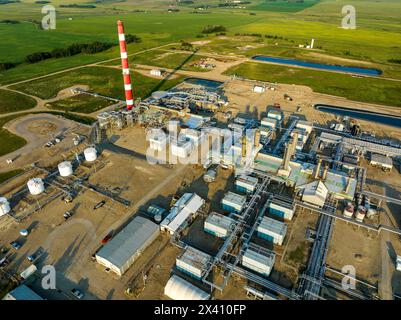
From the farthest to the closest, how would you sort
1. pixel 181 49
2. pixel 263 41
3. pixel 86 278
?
pixel 263 41, pixel 181 49, pixel 86 278

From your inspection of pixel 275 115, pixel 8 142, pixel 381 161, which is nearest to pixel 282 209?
pixel 381 161

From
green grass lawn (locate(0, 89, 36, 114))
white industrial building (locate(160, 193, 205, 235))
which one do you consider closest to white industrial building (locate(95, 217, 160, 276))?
white industrial building (locate(160, 193, 205, 235))

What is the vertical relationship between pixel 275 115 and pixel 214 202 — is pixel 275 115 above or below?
above

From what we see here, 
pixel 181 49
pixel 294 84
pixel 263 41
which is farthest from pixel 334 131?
pixel 263 41

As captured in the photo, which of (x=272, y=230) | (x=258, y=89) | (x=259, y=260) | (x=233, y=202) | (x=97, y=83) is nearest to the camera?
(x=259, y=260)

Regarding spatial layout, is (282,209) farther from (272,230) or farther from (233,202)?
(233,202)
